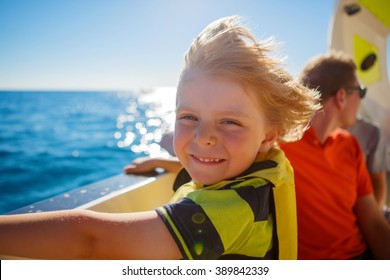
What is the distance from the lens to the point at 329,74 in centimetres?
122

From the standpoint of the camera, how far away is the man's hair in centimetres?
122

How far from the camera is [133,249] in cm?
49

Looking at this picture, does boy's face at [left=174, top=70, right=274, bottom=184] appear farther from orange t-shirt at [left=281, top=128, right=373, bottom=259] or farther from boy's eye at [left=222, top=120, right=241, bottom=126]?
orange t-shirt at [left=281, top=128, right=373, bottom=259]

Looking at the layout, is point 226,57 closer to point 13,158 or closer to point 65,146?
point 13,158

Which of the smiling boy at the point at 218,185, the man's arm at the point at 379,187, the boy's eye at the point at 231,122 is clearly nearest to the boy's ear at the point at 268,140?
the smiling boy at the point at 218,185

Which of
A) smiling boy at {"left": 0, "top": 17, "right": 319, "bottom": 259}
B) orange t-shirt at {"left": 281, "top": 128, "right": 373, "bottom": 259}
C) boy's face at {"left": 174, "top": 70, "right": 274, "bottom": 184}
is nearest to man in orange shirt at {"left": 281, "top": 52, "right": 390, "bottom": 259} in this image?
orange t-shirt at {"left": 281, "top": 128, "right": 373, "bottom": 259}

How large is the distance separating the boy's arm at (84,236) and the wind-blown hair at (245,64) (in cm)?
28

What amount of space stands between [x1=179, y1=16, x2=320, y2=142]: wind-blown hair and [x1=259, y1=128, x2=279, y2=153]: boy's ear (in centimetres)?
2

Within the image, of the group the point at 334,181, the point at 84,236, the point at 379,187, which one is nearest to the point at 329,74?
the point at 334,181

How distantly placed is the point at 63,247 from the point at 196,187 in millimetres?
320

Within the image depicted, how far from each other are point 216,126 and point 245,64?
0.12 meters

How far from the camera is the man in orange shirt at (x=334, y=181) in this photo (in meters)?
1.07

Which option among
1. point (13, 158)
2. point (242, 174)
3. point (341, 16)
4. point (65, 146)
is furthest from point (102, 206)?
point (65, 146)

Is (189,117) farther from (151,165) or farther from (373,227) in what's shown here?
(373,227)
